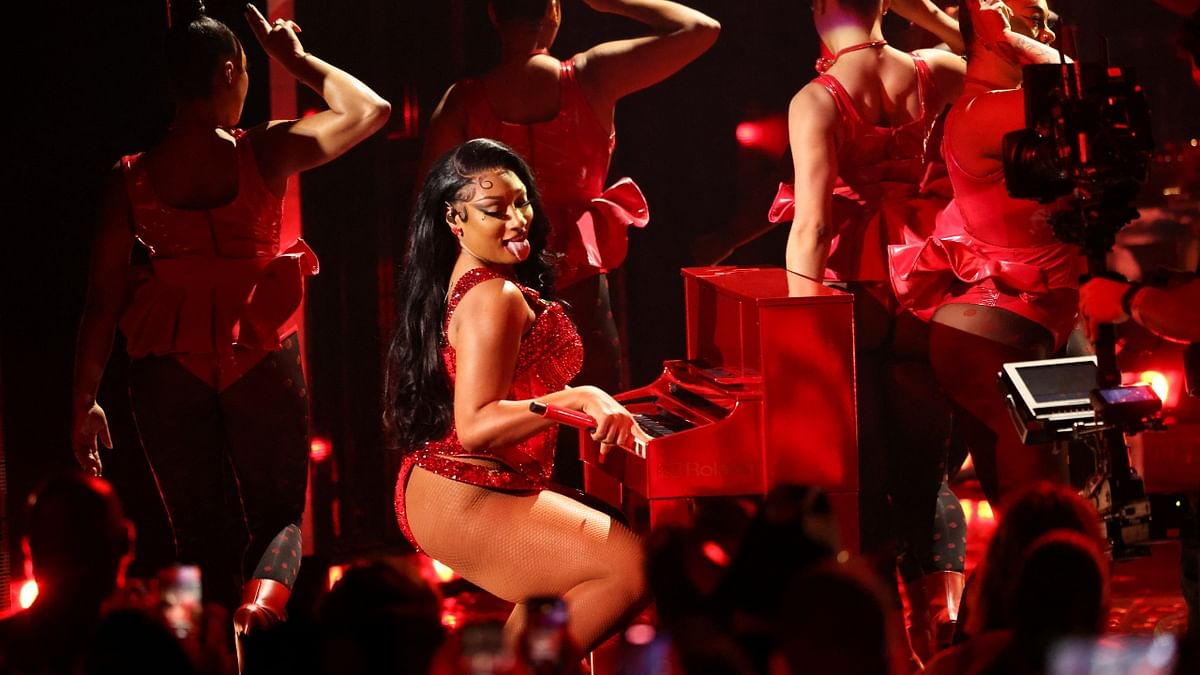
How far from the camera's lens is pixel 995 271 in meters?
4.38

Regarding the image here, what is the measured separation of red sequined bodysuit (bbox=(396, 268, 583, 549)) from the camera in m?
3.66

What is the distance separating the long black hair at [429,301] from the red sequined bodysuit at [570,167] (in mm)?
1396

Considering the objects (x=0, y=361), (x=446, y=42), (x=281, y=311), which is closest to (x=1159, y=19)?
(x=446, y=42)

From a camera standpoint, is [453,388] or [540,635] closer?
[540,635]

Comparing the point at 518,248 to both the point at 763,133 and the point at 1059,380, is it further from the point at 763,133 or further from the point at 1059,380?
the point at 763,133

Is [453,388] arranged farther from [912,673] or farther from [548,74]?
[548,74]

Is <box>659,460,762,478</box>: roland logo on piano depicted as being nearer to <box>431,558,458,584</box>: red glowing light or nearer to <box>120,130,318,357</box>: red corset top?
<box>120,130,318,357</box>: red corset top

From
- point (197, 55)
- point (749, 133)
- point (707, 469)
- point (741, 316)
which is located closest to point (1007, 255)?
point (741, 316)

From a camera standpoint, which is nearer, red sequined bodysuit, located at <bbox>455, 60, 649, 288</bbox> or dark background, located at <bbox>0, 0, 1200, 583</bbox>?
red sequined bodysuit, located at <bbox>455, 60, 649, 288</bbox>

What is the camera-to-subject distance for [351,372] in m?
6.39

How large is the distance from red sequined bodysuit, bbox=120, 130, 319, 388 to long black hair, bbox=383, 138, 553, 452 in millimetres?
1100

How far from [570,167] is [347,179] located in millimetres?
1364

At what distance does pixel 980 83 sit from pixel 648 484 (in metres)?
1.66

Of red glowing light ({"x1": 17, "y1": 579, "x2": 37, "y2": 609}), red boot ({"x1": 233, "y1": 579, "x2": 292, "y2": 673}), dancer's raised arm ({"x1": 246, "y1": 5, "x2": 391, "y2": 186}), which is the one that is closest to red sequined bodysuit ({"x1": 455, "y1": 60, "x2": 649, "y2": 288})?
dancer's raised arm ({"x1": 246, "y1": 5, "x2": 391, "y2": 186})
